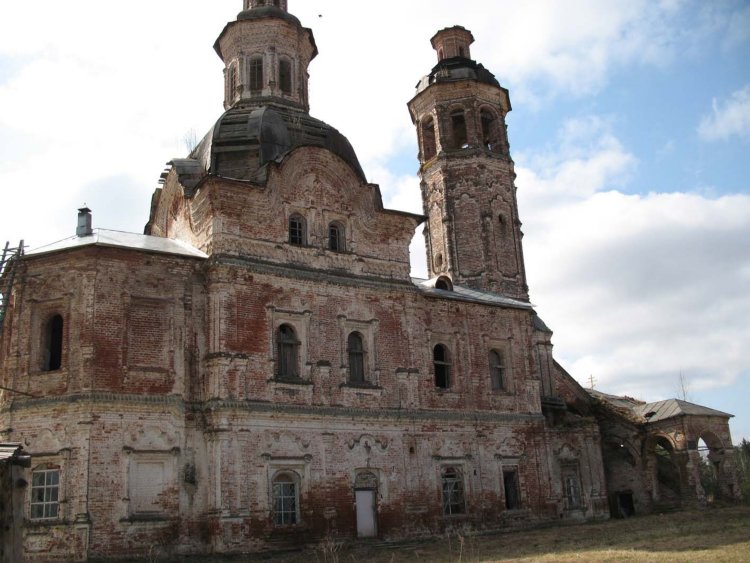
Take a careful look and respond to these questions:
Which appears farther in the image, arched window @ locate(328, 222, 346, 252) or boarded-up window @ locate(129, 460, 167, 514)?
arched window @ locate(328, 222, 346, 252)

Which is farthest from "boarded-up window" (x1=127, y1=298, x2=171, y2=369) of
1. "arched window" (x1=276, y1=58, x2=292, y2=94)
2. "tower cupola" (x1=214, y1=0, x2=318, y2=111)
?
"arched window" (x1=276, y1=58, x2=292, y2=94)

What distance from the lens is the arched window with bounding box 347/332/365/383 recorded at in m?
18.2

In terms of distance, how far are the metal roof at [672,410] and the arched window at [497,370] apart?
592 cm

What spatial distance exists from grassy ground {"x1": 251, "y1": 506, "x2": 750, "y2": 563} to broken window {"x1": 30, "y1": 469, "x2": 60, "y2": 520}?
361 centimetres

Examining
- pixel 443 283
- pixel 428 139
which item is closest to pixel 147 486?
pixel 443 283

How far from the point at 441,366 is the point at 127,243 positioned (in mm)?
8203

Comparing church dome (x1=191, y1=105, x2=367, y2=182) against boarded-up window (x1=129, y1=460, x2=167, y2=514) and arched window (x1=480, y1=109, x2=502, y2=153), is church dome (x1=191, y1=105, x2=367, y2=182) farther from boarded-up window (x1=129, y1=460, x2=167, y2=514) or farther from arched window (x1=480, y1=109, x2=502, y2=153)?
arched window (x1=480, y1=109, x2=502, y2=153)

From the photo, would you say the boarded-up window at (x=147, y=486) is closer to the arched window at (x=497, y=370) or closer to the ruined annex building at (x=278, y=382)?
the ruined annex building at (x=278, y=382)

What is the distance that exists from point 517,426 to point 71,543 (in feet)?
36.2

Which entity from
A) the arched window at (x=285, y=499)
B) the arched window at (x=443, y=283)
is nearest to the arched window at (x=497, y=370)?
the arched window at (x=443, y=283)

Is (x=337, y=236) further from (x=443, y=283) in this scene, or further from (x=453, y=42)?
(x=453, y=42)

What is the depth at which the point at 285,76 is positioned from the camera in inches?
894

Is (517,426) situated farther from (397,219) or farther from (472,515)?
(397,219)

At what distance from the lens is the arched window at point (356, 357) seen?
59.6 feet
